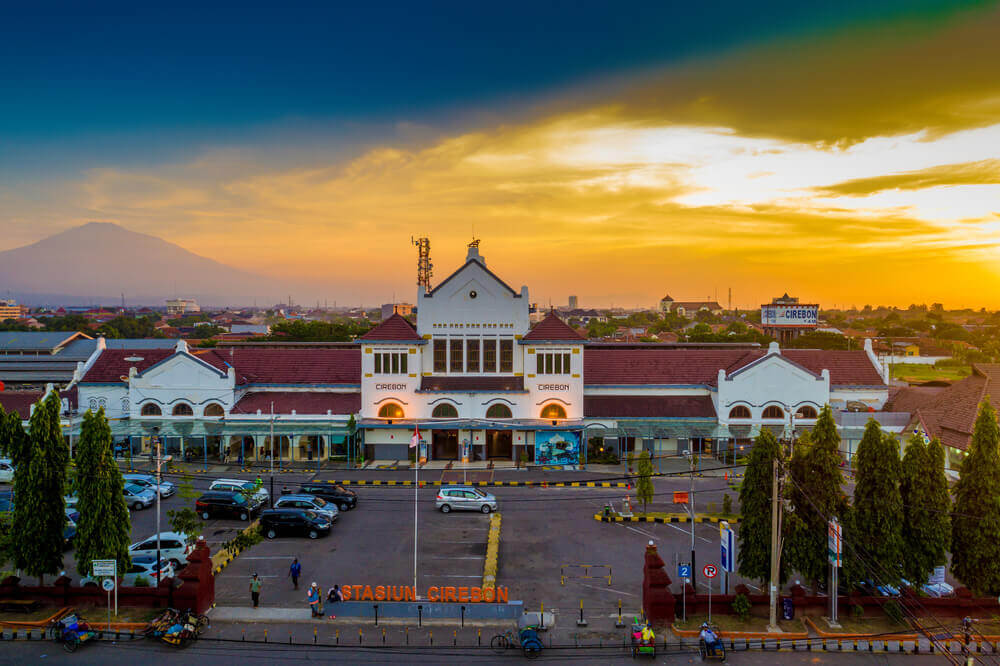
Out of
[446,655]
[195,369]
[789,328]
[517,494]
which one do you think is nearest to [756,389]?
[517,494]

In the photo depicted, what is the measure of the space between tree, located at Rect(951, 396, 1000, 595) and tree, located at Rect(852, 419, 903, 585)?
8.19 ft

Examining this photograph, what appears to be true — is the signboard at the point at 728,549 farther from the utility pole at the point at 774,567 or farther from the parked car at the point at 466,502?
the parked car at the point at 466,502

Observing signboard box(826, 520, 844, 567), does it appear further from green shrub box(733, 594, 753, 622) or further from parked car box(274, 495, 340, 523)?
parked car box(274, 495, 340, 523)

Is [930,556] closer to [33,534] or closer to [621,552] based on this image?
[621,552]

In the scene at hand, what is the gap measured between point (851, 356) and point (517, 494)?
3573 centimetres

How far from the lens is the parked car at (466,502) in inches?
1610

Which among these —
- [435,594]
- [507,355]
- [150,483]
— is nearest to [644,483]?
[435,594]

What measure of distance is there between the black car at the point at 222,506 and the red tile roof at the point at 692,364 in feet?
99.3

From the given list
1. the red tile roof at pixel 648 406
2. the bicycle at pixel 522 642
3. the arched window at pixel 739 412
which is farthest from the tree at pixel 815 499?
the arched window at pixel 739 412

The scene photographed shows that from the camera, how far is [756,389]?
54.0 meters

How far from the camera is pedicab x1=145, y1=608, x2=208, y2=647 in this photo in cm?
2495

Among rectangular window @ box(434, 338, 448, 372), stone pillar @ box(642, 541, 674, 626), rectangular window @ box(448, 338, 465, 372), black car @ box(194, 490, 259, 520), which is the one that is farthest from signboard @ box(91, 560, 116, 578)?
rectangular window @ box(448, 338, 465, 372)

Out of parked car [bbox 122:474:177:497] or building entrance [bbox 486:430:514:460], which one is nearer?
parked car [bbox 122:474:177:497]

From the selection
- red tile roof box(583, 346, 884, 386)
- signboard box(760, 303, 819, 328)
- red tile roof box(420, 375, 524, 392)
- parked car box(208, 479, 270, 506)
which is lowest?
parked car box(208, 479, 270, 506)
